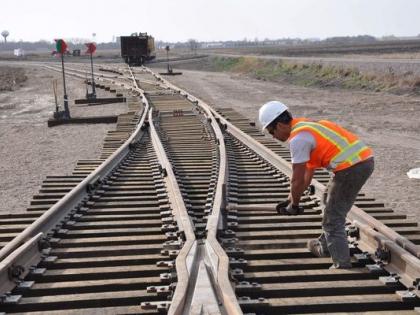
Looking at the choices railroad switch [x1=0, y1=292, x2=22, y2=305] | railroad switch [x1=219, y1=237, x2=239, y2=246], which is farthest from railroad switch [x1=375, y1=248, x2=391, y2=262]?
railroad switch [x1=0, y1=292, x2=22, y2=305]

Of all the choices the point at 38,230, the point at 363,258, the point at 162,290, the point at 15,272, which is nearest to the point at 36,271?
the point at 15,272

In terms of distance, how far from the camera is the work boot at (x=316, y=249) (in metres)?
4.98

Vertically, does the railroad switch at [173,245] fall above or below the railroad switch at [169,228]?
above

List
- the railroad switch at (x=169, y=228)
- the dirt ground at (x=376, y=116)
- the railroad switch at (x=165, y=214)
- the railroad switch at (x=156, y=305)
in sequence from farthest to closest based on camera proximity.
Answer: the dirt ground at (x=376, y=116), the railroad switch at (x=165, y=214), the railroad switch at (x=169, y=228), the railroad switch at (x=156, y=305)

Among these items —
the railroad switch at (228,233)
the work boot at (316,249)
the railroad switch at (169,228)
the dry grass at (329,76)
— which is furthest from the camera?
the dry grass at (329,76)

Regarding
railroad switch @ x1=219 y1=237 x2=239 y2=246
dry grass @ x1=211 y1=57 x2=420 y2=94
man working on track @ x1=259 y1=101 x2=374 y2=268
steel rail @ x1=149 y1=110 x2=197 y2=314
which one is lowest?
dry grass @ x1=211 y1=57 x2=420 y2=94

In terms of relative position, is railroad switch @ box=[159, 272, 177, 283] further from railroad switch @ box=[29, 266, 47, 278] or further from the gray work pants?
the gray work pants

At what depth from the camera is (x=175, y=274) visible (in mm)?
4441

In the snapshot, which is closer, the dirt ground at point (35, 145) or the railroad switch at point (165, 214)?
the railroad switch at point (165, 214)

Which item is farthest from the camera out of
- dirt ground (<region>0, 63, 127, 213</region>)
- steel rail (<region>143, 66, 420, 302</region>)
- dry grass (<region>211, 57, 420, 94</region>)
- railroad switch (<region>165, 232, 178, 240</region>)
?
dry grass (<region>211, 57, 420, 94</region>)

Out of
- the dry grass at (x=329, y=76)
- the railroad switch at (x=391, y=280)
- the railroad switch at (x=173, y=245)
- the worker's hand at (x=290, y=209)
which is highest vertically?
the worker's hand at (x=290, y=209)

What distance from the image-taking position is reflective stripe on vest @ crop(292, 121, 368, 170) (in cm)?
461

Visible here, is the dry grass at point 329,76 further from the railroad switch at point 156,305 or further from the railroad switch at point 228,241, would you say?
the railroad switch at point 156,305

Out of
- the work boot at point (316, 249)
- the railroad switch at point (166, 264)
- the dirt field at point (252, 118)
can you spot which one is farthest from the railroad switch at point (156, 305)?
the dirt field at point (252, 118)
